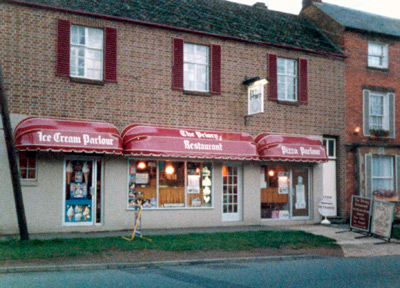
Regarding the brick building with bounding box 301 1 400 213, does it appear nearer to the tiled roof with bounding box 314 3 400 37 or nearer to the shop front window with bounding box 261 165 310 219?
the tiled roof with bounding box 314 3 400 37

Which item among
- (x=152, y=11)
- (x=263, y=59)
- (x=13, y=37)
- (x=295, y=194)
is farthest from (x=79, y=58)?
(x=295, y=194)

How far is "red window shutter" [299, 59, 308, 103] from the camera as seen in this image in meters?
19.9

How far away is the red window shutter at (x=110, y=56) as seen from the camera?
16234mm

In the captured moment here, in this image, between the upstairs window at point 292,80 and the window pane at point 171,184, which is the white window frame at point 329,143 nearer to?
the upstairs window at point 292,80

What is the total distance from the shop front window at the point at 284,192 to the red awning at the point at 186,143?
209 cm

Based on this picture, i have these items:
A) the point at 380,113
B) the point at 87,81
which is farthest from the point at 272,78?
the point at 87,81

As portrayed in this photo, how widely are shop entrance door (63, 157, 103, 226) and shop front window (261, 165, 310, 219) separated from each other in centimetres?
654

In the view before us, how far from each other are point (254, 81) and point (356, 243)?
657 cm

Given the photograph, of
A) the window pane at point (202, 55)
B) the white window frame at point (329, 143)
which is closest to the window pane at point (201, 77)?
the window pane at point (202, 55)

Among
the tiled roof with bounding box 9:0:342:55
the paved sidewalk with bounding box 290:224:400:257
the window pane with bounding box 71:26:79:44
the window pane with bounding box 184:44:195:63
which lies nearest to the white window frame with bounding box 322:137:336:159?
the paved sidewalk with bounding box 290:224:400:257

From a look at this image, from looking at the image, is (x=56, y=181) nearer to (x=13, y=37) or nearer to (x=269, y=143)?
(x=13, y=37)

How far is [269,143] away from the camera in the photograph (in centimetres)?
1834

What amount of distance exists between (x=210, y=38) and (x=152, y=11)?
2.33 meters

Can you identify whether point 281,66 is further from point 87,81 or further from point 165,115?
point 87,81
